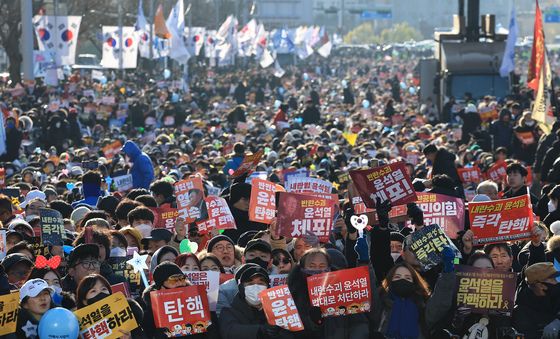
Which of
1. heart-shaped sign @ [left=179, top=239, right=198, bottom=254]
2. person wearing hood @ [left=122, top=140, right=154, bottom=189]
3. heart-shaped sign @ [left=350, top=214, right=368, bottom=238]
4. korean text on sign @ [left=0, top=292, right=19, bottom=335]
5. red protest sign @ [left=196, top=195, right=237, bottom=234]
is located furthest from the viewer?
person wearing hood @ [left=122, top=140, right=154, bottom=189]

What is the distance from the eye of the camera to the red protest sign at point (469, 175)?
18.7m

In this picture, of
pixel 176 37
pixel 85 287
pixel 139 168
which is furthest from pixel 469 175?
pixel 176 37

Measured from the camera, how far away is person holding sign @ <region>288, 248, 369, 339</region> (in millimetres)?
9453

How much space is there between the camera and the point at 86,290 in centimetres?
905

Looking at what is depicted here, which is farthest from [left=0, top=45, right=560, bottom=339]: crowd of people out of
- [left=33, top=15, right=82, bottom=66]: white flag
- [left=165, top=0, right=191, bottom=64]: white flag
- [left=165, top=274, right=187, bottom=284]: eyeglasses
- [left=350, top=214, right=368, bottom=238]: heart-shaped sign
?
[left=165, top=0, right=191, bottom=64]: white flag

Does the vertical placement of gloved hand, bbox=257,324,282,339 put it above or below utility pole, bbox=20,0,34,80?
below

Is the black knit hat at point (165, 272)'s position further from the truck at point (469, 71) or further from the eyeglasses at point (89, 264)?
the truck at point (469, 71)

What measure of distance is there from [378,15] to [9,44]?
10562cm

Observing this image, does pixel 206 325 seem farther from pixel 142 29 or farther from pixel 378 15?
pixel 378 15

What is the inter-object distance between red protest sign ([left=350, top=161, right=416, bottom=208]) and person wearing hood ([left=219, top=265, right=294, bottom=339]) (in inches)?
95.9

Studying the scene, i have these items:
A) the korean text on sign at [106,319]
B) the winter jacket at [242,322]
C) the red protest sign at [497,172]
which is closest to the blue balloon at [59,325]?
the korean text on sign at [106,319]

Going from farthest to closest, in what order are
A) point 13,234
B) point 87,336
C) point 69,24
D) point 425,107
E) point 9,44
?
point 9,44
point 69,24
point 425,107
point 13,234
point 87,336

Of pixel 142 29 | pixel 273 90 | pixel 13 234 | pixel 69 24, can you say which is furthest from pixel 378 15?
pixel 13 234

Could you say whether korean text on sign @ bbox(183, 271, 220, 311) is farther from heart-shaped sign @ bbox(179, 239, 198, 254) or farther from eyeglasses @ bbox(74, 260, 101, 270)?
heart-shaped sign @ bbox(179, 239, 198, 254)
